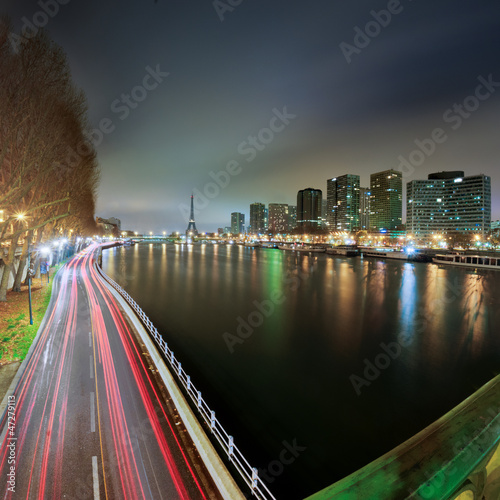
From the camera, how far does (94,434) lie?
268 inches

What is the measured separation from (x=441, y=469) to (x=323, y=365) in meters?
11.7

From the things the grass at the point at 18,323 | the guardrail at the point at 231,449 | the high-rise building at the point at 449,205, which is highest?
the high-rise building at the point at 449,205

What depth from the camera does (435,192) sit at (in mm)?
147000

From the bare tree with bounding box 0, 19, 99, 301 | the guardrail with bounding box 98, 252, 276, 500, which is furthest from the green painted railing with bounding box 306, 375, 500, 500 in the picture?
the bare tree with bounding box 0, 19, 99, 301

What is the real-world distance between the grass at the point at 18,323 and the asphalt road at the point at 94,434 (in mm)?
755

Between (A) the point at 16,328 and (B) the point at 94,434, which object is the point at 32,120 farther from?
(B) the point at 94,434

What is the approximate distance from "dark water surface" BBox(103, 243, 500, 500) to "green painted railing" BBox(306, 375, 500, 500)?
483 cm

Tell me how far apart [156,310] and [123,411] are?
57.1 feet

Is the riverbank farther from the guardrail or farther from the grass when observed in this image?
the guardrail

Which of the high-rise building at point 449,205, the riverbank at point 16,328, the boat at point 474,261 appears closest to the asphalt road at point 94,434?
the riverbank at point 16,328

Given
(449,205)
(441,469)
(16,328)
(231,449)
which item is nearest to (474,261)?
(441,469)

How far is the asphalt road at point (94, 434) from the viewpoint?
5.45 metres

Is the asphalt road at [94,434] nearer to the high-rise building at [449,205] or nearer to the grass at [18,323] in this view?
the grass at [18,323]

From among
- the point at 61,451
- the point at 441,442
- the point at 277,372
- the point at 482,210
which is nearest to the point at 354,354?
the point at 277,372
